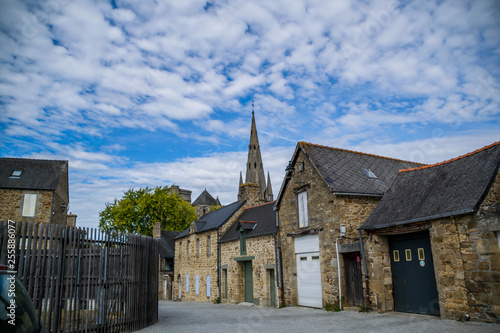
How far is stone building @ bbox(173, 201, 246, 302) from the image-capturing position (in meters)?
24.5

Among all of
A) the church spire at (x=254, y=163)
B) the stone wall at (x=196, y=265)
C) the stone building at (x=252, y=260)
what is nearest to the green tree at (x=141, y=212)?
the stone wall at (x=196, y=265)

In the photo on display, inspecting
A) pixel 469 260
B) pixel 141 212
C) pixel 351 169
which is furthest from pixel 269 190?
pixel 469 260

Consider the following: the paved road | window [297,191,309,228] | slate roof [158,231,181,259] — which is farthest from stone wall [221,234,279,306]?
slate roof [158,231,181,259]

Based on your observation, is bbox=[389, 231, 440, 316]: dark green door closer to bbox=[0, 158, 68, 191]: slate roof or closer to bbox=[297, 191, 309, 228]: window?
bbox=[297, 191, 309, 228]: window

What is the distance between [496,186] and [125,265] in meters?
9.83

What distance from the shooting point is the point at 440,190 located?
10719 millimetres

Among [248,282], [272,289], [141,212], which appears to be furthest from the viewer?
[141,212]

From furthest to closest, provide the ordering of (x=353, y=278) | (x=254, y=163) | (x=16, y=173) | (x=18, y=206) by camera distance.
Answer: (x=254, y=163)
(x=16, y=173)
(x=18, y=206)
(x=353, y=278)

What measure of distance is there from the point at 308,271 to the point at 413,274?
4.90 m

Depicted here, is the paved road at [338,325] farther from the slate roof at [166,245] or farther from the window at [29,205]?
the slate roof at [166,245]

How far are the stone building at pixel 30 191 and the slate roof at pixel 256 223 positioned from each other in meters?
12.0

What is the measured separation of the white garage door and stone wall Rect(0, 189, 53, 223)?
17737 mm

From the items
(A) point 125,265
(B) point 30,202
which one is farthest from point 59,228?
(B) point 30,202

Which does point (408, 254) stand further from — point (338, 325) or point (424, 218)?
point (338, 325)
